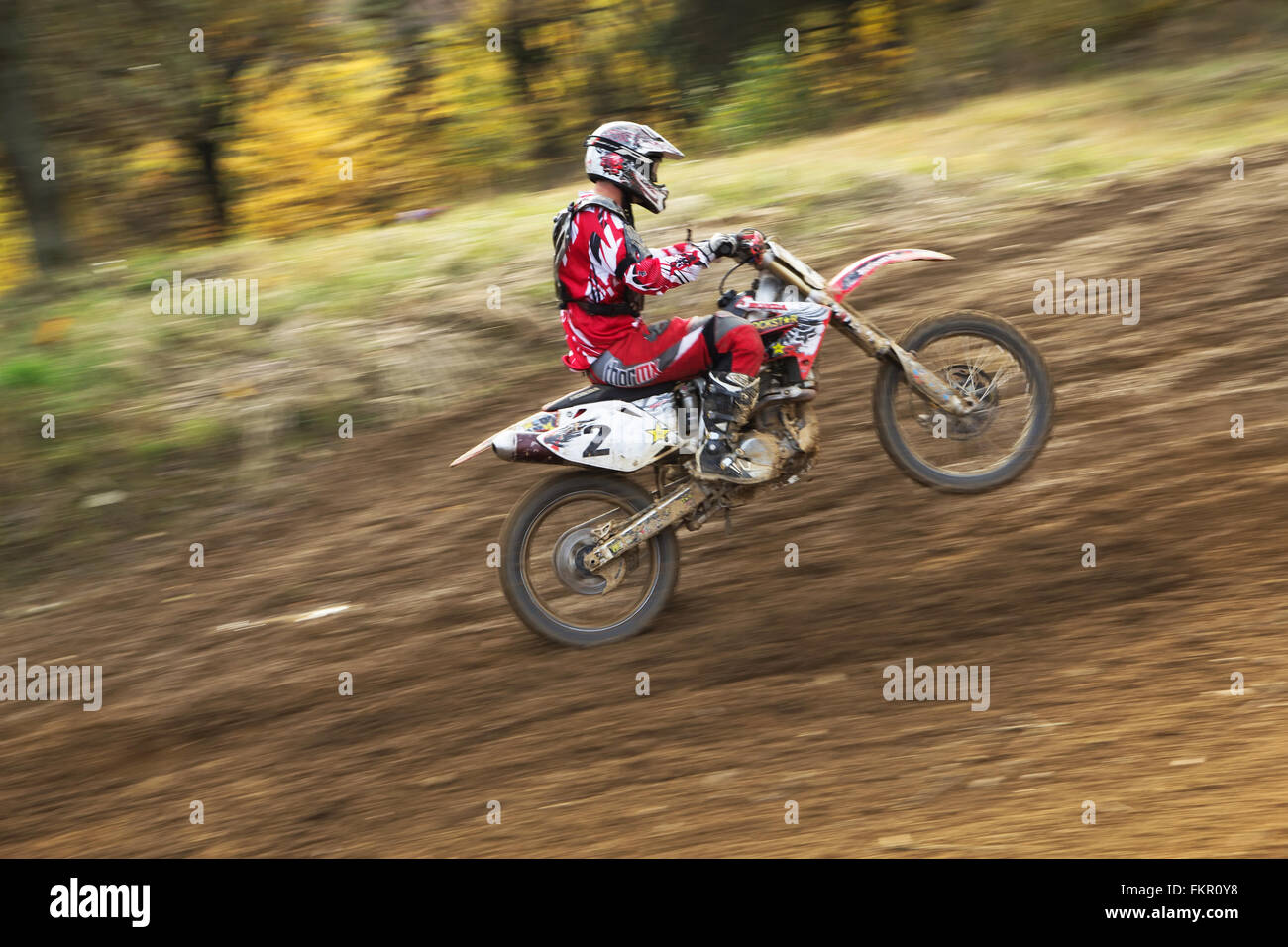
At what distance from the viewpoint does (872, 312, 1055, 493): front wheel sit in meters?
5.92

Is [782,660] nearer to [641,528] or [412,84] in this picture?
[641,528]

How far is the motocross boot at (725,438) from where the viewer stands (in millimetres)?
5668

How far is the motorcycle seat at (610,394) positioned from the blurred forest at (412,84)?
27.6 ft

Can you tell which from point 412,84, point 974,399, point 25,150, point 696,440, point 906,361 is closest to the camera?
point 696,440

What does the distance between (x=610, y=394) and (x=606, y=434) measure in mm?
216

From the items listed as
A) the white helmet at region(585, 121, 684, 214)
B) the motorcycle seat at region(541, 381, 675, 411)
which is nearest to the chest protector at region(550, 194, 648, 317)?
the white helmet at region(585, 121, 684, 214)

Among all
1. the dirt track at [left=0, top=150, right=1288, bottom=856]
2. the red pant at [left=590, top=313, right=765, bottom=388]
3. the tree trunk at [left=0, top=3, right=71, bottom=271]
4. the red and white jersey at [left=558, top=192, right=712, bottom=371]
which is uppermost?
the tree trunk at [left=0, top=3, right=71, bottom=271]

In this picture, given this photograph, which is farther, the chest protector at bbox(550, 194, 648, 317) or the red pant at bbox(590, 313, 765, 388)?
the red pant at bbox(590, 313, 765, 388)

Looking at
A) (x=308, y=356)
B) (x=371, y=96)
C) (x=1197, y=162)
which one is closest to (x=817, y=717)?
(x=308, y=356)

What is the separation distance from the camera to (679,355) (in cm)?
570

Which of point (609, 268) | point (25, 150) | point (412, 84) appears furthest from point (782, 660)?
point (412, 84)

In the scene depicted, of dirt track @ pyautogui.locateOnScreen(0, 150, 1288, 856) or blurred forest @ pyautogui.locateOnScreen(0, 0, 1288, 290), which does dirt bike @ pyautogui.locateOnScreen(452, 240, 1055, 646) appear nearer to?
dirt track @ pyautogui.locateOnScreen(0, 150, 1288, 856)

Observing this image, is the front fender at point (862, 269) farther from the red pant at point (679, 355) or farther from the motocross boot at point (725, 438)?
the motocross boot at point (725, 438)

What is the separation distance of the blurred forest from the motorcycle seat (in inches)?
332
